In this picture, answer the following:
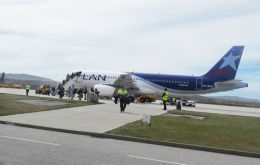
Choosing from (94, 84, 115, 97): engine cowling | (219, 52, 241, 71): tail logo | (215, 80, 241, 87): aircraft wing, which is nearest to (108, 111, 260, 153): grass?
(94, 84, 115, 97): engine cowling

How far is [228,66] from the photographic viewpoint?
49.5m

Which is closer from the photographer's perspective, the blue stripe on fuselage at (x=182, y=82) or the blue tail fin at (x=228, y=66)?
the blue stripe on fuselage at (x=182, y=82)

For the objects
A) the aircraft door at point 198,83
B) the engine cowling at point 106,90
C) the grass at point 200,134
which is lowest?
Answer: the grass at point 200,134

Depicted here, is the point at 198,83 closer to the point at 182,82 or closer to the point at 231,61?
the point at 182,82

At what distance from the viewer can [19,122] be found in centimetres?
1920

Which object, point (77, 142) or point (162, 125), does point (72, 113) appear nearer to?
point (162, 125)

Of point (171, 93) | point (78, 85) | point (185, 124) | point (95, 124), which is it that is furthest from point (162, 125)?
point (78, 85)

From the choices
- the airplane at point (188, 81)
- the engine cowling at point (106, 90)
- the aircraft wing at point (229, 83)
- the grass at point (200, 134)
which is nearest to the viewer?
the grass at point (200, 134)

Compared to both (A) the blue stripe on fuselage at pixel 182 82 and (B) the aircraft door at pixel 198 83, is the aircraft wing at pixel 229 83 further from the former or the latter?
(B) the aircraft door at pixel 198 83

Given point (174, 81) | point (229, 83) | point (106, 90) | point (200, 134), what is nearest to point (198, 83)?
point (174, 81)

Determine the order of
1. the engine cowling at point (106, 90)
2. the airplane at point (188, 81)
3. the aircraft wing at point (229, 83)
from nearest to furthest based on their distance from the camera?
the engine cowling at point (106, 90), the aircraft wing at point (229, 83), the airplane at point (188, 81)

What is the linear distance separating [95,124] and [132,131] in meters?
3.03

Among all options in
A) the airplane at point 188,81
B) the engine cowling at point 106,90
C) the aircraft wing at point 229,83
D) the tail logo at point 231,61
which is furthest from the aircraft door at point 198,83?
the engine cowling at point 106,90

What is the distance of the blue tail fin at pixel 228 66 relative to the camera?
49469 millimetres
